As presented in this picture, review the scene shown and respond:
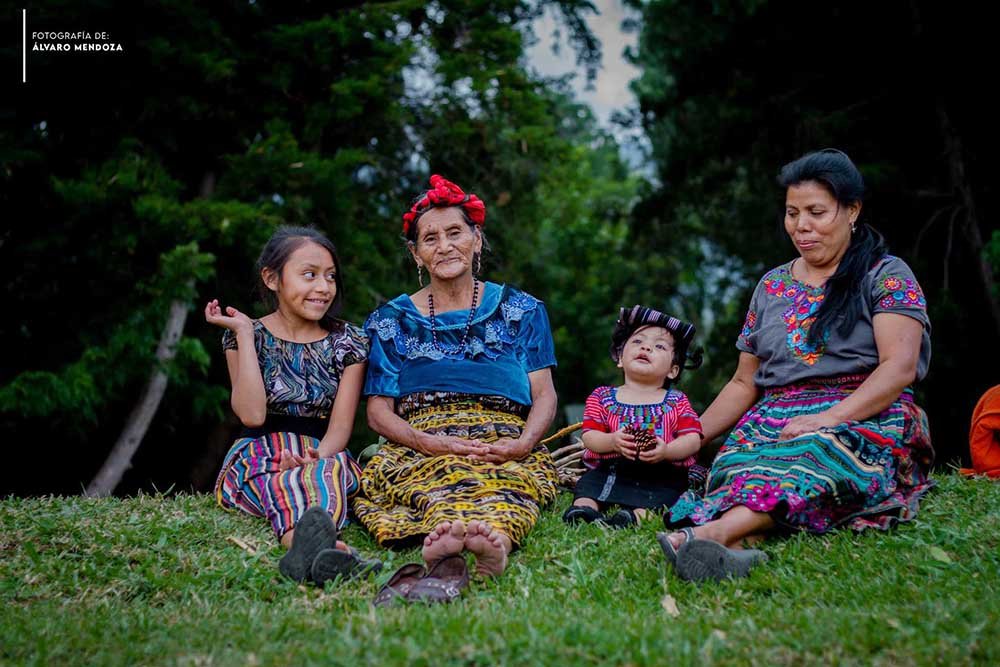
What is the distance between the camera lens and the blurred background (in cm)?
944

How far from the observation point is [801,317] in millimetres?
4730

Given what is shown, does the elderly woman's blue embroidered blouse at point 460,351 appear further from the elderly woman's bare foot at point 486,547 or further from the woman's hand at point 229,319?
the elderly woman's bare foot at point 486,547

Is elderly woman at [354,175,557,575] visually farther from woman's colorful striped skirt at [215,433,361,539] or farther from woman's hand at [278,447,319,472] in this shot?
woman's hand at [278,447,319,472]

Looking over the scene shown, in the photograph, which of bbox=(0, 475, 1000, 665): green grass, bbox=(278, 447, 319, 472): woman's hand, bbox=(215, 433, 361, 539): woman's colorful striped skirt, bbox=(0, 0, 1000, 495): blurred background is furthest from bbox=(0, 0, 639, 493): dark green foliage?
bbox=(0, 475, 1000, 665): green grass

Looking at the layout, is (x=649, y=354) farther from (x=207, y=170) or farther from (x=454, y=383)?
(x=207, y=170)

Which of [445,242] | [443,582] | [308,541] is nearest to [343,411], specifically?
[445,242]

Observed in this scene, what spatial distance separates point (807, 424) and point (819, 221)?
100 centimetres

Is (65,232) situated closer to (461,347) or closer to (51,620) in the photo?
(461,347)

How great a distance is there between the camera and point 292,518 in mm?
4469

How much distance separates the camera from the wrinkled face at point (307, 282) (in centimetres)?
512

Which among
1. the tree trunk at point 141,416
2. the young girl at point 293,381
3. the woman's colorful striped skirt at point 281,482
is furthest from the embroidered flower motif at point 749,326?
the tree trunk at point 141,416

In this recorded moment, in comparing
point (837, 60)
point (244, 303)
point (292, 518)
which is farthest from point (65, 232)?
point (837, 60)

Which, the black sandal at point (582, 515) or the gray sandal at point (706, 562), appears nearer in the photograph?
the gray sandal at point (706, 562)

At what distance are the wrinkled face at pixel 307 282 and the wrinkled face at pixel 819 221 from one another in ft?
7.90
